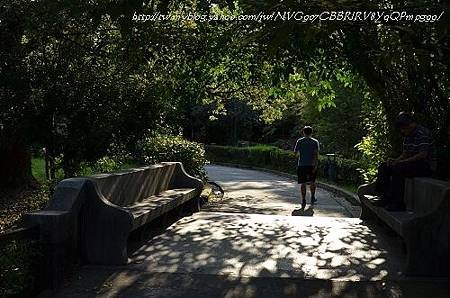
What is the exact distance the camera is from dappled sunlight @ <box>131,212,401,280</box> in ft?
19.7

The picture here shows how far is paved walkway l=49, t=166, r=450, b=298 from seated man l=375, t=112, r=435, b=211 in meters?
0.67

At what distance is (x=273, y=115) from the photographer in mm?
22875

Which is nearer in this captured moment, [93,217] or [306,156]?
[93,217]

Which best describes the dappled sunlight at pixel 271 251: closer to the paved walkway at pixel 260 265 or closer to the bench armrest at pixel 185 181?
the paved walkway at pixel 260 265

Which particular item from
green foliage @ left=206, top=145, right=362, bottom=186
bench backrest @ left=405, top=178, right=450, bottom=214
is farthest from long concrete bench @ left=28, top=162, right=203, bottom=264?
green foliage @ left=206, top=145, right=362, bottom=186

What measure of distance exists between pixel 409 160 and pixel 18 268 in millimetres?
5044

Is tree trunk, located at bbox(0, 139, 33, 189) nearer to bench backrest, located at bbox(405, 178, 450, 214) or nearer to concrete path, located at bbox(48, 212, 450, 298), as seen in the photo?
concrete path, located at bbox(48, 212, 450, 298)

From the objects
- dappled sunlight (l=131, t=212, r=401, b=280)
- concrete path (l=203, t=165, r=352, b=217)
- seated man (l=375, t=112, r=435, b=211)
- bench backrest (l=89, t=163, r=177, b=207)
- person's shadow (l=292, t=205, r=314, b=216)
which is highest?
seated man (l=375, t=112, r=435, b=211)

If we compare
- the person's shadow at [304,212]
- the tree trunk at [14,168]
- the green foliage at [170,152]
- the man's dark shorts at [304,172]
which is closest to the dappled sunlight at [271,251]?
the person's shadow at [304,212]

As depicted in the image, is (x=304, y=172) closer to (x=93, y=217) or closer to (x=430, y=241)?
(x=430, y=241)

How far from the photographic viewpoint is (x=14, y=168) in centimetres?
1344

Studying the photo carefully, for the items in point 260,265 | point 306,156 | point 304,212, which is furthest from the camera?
point 306,156

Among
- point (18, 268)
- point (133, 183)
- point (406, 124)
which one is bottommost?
point (18, 268)

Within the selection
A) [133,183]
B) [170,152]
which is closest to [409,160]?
[133,183]
